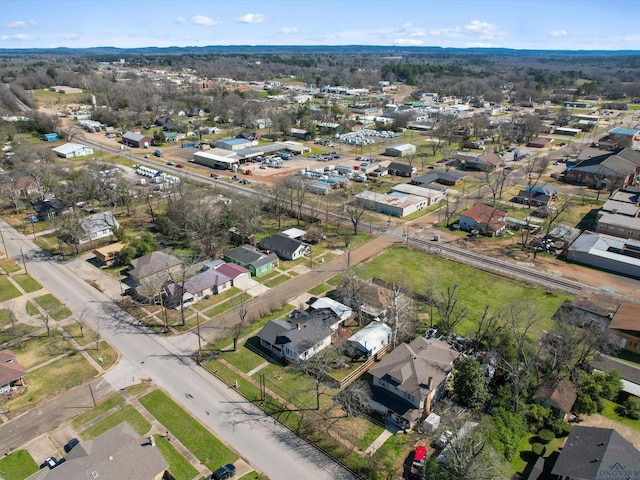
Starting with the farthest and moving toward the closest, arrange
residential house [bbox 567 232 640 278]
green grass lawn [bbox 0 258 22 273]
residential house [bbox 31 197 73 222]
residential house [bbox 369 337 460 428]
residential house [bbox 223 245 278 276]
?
residential house [bbox 31 197 73 222], residential house [bbox 567 232 640 278], green grass lawn [bbox 0 258 22 273], residential house [bbox 223 245 278 276], residential house [bbox 369 337 460 428]

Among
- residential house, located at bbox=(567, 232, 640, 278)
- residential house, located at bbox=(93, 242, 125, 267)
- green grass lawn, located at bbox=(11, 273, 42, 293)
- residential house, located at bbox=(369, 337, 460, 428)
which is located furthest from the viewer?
residential house, located at bbox=(93, 242, 125, 267)

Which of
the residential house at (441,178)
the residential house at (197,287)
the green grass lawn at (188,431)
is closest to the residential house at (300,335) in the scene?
the green grass lawn at (188,431)

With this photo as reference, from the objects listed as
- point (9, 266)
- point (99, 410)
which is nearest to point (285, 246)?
point (99, 410)

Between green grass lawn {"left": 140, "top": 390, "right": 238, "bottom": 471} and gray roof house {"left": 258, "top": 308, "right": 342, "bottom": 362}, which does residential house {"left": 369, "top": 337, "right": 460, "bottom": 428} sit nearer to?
gray roof house {"left": 258, "top": 308, "right": 342, "bottom": 362}

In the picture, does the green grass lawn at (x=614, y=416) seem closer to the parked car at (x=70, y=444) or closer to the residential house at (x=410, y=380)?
the residential house at (x=410, y=380)

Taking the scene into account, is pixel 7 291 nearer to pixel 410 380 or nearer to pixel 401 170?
pixel 410 380

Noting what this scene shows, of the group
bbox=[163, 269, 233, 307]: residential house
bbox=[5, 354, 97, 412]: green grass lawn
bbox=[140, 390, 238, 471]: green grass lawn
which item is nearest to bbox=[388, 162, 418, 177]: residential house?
bbox=[163, 269, 233, 307]: residential house

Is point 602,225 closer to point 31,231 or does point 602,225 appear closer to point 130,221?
point 130,221
